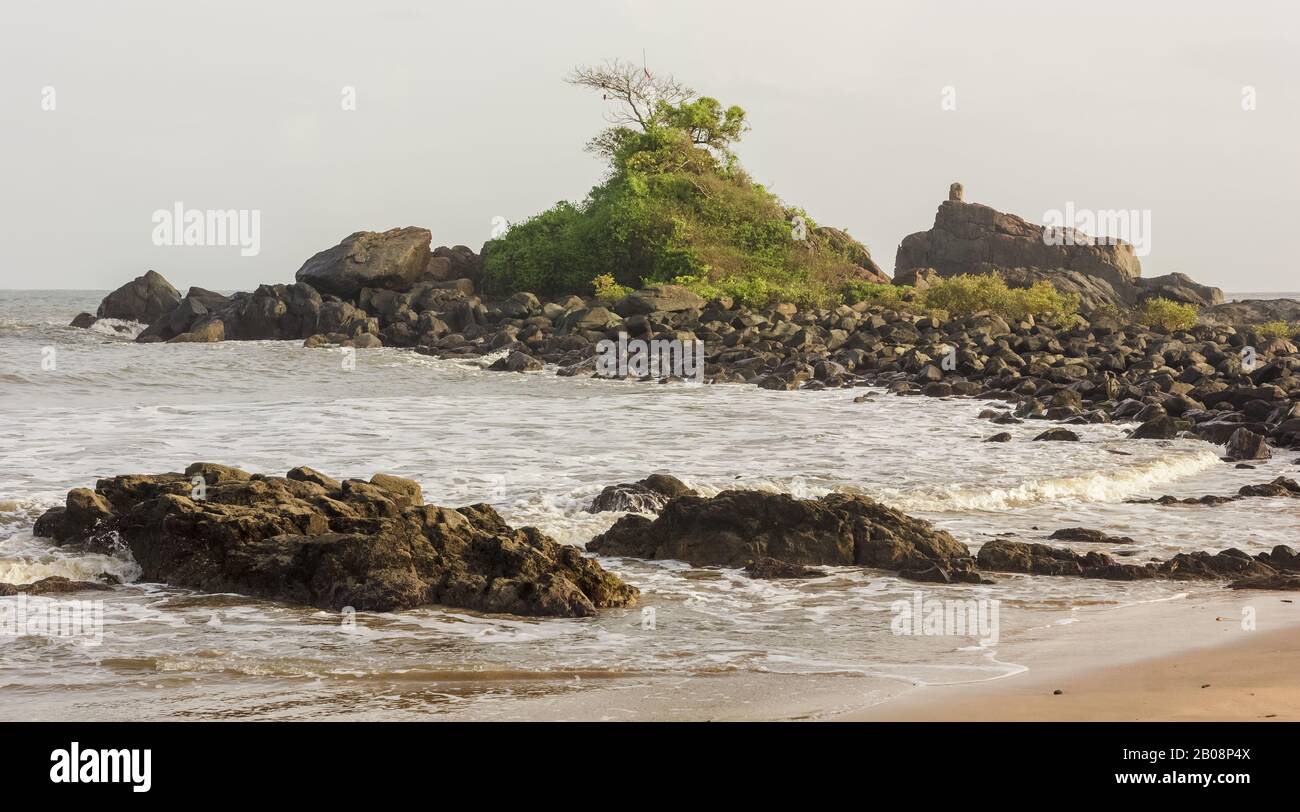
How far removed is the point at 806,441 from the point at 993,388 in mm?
8959

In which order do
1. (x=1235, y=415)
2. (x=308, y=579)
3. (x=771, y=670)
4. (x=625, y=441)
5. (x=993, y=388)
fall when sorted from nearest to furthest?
(x=771, y=670)
(x=308, y=579)
(x=625, y=441)
(x=1235, y=415)
(x=993, y=388)

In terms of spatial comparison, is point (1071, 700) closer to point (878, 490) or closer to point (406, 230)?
point (878, 490)

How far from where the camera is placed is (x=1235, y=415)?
759 inches

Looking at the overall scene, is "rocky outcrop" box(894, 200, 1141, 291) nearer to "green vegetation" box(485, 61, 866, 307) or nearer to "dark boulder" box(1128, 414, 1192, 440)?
"green vegetation" box(485, 61, 866, 307)

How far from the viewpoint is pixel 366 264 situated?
44.7 metres

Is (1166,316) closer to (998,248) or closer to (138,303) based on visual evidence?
(998,248)

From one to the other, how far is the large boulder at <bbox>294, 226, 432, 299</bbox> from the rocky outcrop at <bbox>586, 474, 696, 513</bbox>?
111 ft

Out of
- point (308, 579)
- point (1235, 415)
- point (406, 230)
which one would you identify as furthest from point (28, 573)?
point (406, 230)

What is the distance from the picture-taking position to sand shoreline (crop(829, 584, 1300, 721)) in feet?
19.4

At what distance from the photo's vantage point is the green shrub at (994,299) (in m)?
40.9

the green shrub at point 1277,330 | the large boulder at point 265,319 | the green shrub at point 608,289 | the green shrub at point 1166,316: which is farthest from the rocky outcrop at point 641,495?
the green shrub at point 1277,330

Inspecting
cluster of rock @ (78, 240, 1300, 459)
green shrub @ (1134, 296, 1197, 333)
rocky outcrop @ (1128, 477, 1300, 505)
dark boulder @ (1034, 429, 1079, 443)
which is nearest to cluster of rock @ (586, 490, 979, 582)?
rocky outcrop @ (1128, 477, 1300, 505)

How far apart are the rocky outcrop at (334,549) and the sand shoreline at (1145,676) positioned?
9.28 ft

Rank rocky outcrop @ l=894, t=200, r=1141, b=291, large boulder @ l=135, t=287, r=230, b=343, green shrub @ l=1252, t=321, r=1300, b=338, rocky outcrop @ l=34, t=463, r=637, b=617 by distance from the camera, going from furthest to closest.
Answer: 1. rocky outcrop @ l=894, t=200, r=1141, b=291
2. large boulder @ l=135, t=287, r=230, b=343
3. green shrub @ l=1252, t=321, r=1300, b=338
4. rocky outcrop @ l=34, t=463, r=637, b=617
